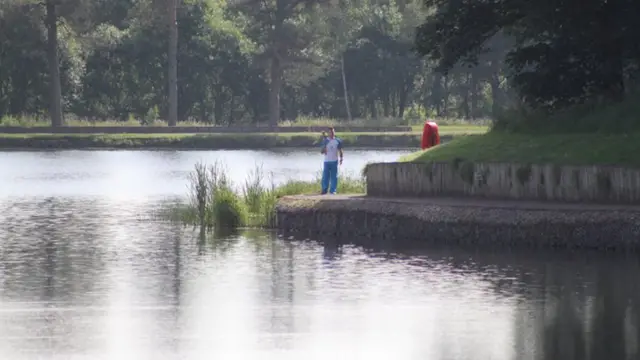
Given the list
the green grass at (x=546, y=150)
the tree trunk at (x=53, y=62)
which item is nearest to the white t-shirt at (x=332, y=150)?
the green grass at (x=546, y=150)

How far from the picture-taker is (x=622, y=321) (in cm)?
2412

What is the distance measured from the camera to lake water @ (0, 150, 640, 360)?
22.0 m

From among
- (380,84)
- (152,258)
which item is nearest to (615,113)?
(152,258)

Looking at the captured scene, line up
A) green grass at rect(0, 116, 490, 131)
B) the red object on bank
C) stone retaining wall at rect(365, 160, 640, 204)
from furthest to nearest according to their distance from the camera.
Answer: green grass at rect(0, 116, 490, 131) → the red object on bank → stone retaining wall at rect(365, 160, 640, 204)

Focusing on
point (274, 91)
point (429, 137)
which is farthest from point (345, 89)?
point (429, 137)

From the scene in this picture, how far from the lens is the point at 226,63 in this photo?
112 metres

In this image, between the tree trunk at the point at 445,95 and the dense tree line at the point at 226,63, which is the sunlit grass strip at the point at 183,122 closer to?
the dense tree line at the point at 226,63

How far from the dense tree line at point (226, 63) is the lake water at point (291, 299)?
205 feet

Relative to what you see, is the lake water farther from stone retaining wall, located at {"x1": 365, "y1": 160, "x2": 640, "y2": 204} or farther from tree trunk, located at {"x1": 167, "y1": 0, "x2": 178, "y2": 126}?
tree trunk, located at {"x1": 167, "y1": 0, "x2": 178, "y2": 126}

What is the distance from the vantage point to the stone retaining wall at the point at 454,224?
1260 inches

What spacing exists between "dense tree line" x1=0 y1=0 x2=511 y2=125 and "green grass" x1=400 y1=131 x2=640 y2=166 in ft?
201

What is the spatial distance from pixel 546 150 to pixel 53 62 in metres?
66.0

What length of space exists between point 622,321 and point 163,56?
290ft

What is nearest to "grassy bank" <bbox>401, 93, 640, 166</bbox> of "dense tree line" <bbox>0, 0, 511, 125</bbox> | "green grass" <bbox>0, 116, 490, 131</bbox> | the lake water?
the lake water
